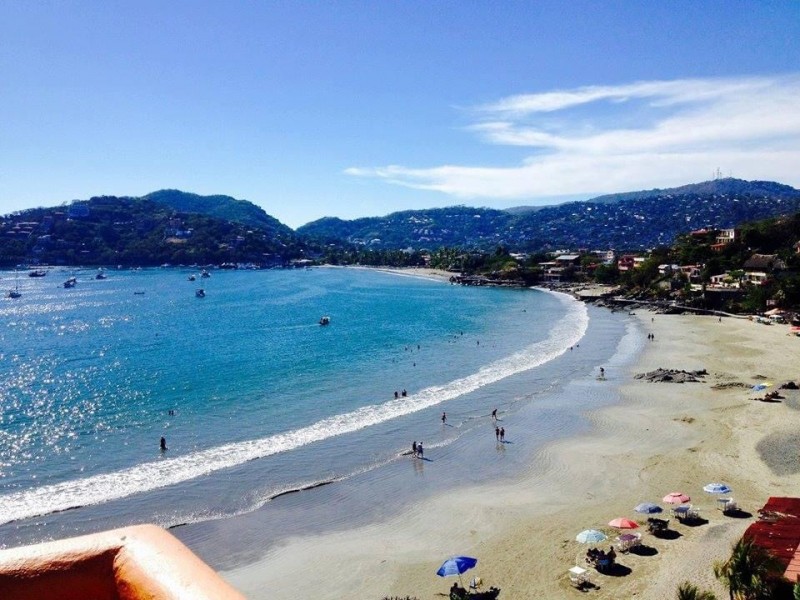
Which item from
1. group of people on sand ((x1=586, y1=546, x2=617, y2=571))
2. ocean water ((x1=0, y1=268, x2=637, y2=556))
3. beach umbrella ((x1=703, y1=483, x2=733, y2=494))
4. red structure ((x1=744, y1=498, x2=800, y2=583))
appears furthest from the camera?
ocean water ((x1=0, y1=268, x2=637, y2=556))

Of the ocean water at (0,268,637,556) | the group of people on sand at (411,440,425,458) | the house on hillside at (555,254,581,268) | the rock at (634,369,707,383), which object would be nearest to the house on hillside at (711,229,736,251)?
the house on hillside at (555,254,581,268)

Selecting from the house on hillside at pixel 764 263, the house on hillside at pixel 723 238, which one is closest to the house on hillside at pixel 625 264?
the house on hillside at pixel 723 238

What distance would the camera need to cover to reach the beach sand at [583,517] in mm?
18906

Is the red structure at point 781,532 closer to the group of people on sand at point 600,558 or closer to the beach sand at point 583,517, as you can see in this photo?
the beach sand at point 583,517

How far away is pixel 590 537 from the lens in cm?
2034

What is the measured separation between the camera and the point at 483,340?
65.8 metres

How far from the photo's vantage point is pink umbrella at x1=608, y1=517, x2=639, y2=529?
2100 cm

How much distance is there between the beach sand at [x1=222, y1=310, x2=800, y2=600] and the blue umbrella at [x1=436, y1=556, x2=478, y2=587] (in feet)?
1.92

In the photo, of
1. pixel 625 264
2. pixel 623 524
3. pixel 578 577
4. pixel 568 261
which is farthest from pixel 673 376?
pixel 568 261

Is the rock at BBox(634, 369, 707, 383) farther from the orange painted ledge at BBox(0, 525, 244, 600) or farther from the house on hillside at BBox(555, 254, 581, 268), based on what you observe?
the house on hillside at BBox(555, 254, 581, 268)

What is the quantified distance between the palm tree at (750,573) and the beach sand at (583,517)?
2531 mm

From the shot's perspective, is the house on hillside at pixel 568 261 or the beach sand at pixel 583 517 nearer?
the beach sand at pixel 583 517

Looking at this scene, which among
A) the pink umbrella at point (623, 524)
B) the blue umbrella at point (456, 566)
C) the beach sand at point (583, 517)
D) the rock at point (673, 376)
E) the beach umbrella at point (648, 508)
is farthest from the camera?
the rock at point (673, 376)

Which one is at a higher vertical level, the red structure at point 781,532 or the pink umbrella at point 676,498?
the red structure at point 781,532
